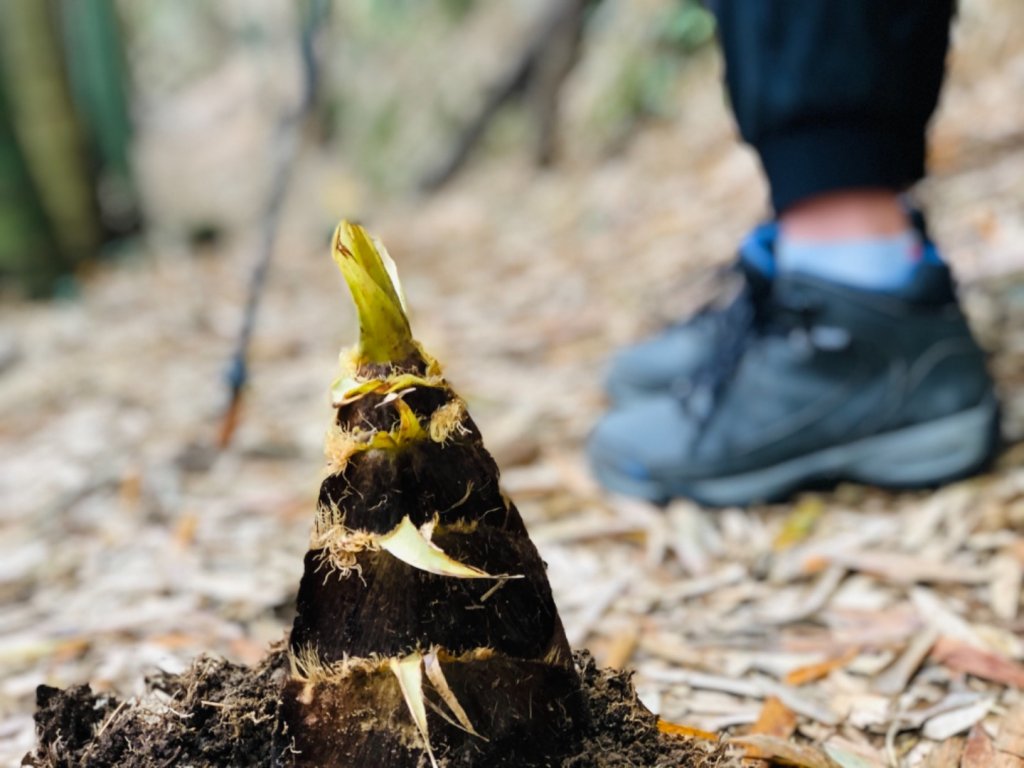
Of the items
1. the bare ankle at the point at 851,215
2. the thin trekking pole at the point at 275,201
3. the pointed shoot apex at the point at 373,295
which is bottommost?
the pointed shoot apex at the point at 373,295

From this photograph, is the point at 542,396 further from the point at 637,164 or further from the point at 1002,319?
the point at 637,164

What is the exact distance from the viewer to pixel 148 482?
200cm

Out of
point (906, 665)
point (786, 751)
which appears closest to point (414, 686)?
point (786, 751)

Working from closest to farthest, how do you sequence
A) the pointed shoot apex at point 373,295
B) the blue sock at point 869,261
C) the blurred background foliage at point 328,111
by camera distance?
the pointed shoot apex at point 373,295, the blue sock at point 869,261, the blurred background foliage at point 328,111

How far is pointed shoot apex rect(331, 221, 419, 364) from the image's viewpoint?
606mm

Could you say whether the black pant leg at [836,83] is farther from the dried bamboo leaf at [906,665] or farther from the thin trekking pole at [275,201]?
the thin trekking pole at [275,201]

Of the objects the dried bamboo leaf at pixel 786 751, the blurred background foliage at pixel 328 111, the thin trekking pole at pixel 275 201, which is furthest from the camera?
the blurred background foliage at pixel 328 111

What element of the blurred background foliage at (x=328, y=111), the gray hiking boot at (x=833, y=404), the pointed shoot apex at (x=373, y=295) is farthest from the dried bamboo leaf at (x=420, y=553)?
the blurred background foliage at (x=328, y=111)

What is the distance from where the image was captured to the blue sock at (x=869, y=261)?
1546mm

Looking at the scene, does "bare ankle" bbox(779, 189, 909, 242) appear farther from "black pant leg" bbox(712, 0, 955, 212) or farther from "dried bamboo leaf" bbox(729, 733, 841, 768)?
"dried bamboo leaf" bbox(729, 733, 841, 768)

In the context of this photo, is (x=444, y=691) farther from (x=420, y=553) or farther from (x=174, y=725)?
(x=174, y=725)

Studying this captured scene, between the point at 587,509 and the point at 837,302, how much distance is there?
586mm

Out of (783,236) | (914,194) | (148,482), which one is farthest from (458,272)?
(783,236)

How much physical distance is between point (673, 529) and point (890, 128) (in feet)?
2.48
